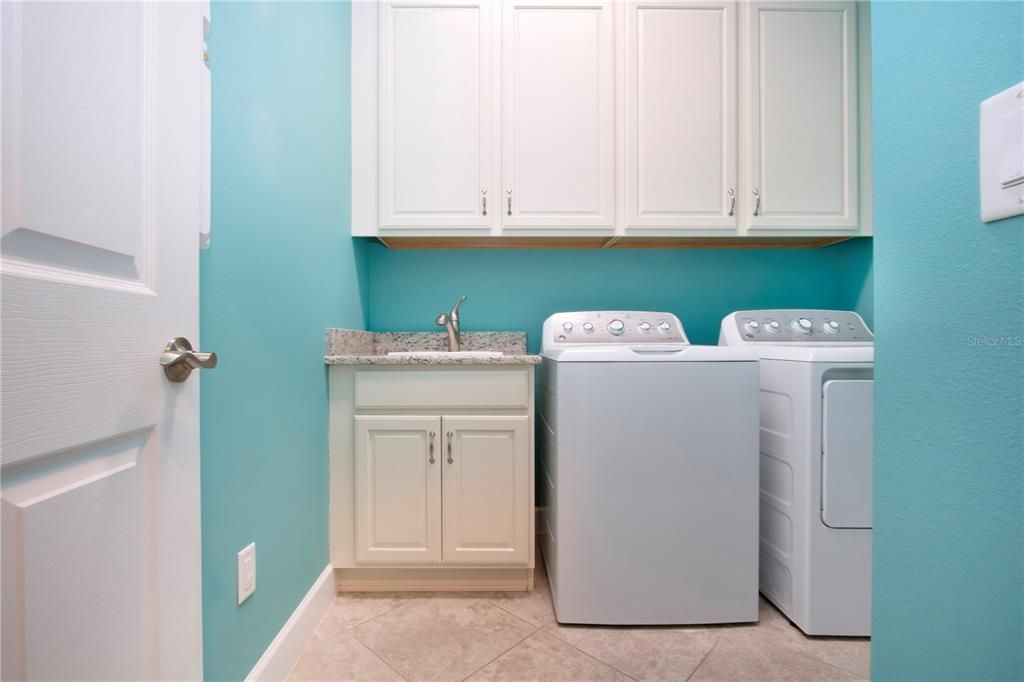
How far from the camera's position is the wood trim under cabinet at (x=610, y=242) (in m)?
1.94

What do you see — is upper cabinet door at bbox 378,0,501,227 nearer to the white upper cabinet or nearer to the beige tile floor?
the white upper cabinet

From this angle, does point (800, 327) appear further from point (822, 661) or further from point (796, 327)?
point (822, 661)

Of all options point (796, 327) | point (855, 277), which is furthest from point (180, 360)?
point (855, 277)

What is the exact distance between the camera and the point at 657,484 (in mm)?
1338

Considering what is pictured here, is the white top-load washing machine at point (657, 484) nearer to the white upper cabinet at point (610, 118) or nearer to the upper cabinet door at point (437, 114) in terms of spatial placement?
the white upper cabinet at point (610, 118)

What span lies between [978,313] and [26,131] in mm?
1032

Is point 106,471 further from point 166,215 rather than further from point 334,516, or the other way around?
point 334,516

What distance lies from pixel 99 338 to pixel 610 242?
1.84 meters

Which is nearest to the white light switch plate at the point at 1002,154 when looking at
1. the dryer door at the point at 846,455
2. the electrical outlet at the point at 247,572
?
the dryer door at the point at 846,455

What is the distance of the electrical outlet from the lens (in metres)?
0.95

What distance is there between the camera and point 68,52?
1.49ft

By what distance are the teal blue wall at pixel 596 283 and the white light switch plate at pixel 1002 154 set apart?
1674 mm

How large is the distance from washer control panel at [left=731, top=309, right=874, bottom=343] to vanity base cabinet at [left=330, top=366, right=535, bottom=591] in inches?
41.1

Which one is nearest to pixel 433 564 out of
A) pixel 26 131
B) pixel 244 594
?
pixel 244 594
